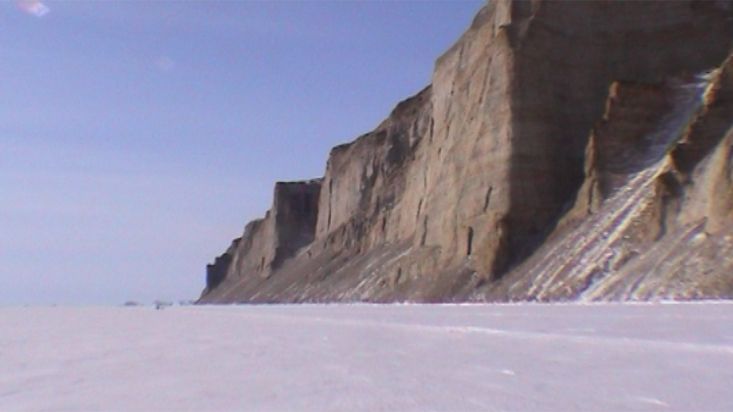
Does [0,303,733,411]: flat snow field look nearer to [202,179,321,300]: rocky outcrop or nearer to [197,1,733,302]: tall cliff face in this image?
[197,1,733,302]: tall cliff face

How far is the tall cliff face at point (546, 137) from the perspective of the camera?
44.2m

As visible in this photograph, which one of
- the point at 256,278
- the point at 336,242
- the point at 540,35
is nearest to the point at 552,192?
the point at 540,35

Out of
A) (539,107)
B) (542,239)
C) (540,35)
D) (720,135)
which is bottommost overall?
(542,239)

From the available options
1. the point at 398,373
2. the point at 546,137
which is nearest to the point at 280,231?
the point at 546,137

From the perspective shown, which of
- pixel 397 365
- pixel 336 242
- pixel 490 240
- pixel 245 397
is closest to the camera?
pixel 245 397

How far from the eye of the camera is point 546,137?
49750 mm

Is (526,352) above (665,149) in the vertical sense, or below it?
below

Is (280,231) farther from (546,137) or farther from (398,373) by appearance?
(398,373)

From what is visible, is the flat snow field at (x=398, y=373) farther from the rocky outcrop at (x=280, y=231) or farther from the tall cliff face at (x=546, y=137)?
the rocky outcrop at (x=280, y=231)

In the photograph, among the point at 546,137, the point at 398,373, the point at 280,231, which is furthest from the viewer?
the point at 280,231

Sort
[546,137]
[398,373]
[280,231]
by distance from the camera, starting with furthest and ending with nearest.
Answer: [280,231], [546,137], [398,373]

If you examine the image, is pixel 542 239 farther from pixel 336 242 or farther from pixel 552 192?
pixel 336 242

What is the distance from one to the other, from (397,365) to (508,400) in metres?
3.19

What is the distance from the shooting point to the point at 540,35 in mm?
52125
